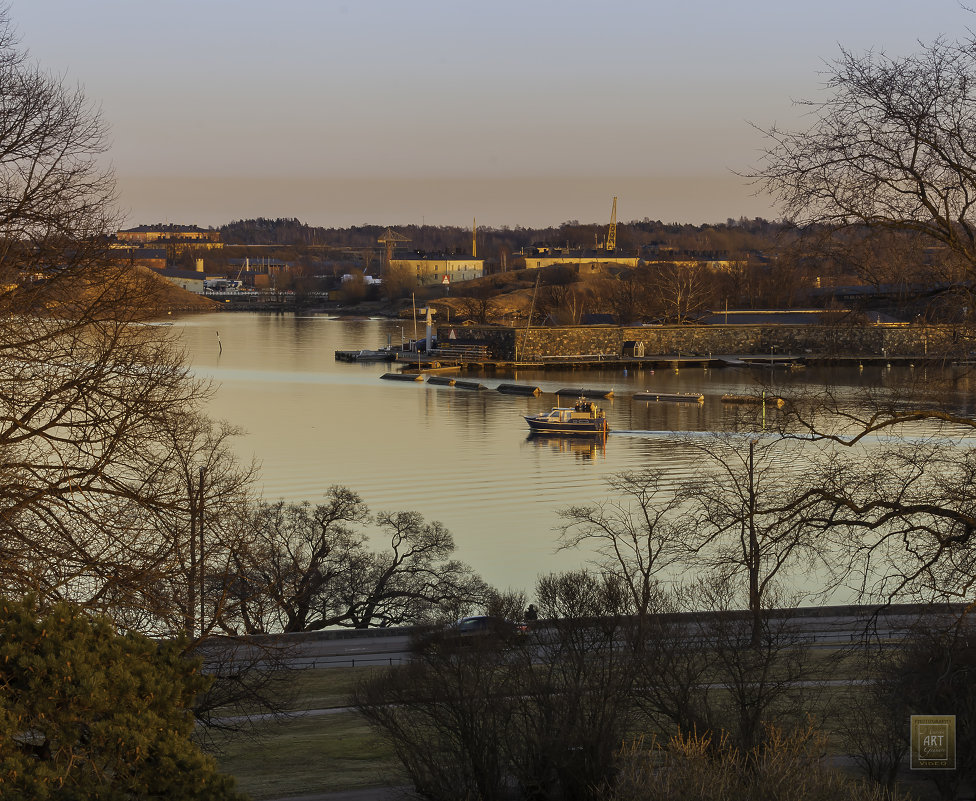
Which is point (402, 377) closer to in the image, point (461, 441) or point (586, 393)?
point (586, 393)

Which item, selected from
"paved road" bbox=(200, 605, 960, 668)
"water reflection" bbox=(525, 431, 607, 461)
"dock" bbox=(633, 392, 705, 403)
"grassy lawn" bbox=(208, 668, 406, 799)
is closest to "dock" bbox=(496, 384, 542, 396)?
"dock" bbox=(633, 392, 705, 403)

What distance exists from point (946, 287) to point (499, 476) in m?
16.8

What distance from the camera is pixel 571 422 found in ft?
85.7

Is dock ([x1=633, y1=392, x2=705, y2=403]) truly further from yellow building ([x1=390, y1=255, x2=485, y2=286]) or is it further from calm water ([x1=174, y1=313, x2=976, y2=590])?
yellow building ([x1=390, y1=255, x2=485, y2=286])

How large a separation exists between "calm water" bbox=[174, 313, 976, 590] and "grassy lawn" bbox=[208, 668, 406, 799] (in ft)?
15.3

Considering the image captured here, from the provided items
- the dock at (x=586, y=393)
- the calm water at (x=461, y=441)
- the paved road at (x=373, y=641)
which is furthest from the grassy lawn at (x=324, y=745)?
the dock at (x=586, y=393)

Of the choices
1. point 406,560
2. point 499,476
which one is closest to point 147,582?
point 406,560

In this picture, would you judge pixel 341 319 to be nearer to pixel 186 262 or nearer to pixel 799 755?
pixel 186 262

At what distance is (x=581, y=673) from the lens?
590 cm

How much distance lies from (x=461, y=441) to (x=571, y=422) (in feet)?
9.34

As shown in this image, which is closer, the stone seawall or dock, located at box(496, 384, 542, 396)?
dock, located at box(496, 384, 542, 396)

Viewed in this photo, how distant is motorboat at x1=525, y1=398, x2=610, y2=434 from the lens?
26.0 meters

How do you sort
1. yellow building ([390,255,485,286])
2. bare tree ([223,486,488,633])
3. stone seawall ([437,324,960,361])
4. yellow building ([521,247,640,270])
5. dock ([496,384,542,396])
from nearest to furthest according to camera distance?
bare tree ([223,486,488,633]) → dock ([496,384,542,396]) → stone seawall ([437,324,960,361]) → yellow building ([521,247,640,270]) → yellow building ([390,255,485,286])

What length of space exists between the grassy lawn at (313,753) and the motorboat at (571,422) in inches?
673
